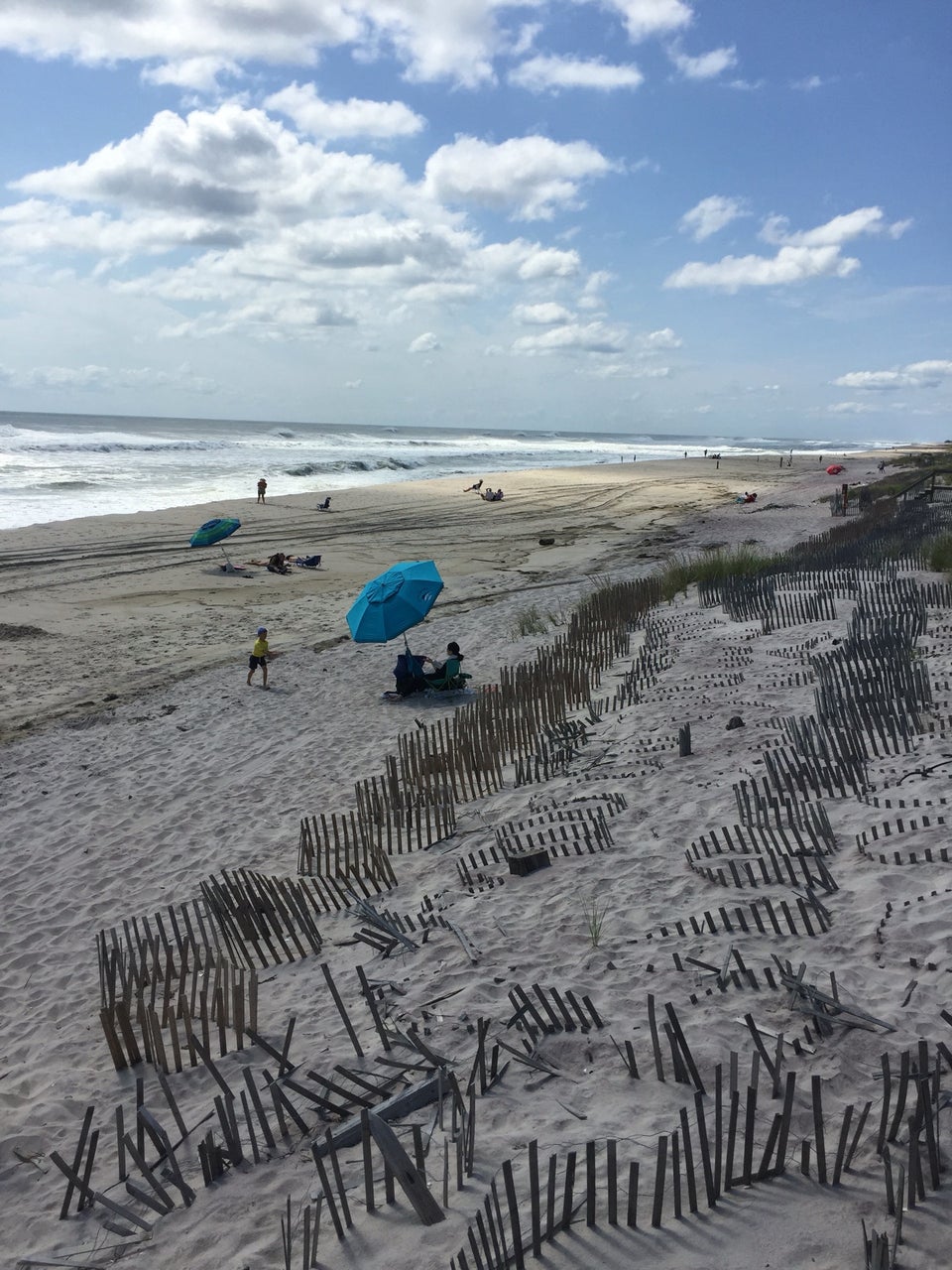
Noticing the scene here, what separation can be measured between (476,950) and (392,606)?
19.9ft

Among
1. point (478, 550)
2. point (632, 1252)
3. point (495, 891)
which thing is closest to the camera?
point (632, 1252)

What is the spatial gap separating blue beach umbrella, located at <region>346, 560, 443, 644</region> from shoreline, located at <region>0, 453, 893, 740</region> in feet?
10.1

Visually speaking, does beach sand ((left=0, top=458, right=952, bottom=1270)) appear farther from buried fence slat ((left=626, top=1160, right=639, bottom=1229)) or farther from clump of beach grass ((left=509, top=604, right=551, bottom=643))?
clump of beach grass ((left=509, top=604, right=551, bottom=643))

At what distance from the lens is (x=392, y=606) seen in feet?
34.5

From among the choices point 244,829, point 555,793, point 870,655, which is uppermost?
point 870,655

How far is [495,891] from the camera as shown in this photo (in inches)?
218

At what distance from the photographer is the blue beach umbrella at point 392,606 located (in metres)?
10.4

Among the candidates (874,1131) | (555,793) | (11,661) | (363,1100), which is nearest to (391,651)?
(11,661)

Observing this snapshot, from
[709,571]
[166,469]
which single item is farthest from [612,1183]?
[166,469]

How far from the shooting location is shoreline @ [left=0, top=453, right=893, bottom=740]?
12.9 meters

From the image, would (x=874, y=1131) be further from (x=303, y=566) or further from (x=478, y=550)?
(x=478, y=550)

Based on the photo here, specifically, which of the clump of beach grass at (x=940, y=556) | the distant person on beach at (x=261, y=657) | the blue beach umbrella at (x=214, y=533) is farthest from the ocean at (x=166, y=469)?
the clump of beach grass at (x=940, y=556)

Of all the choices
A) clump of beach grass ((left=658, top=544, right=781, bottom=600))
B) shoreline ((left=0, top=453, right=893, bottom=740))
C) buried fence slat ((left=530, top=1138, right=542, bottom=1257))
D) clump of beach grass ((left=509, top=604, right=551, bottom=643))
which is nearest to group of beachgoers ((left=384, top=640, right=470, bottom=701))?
clump of beach grass ((left=509, top=604, right=551, bottom=643))

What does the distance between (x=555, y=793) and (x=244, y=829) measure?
2523 millimetres
